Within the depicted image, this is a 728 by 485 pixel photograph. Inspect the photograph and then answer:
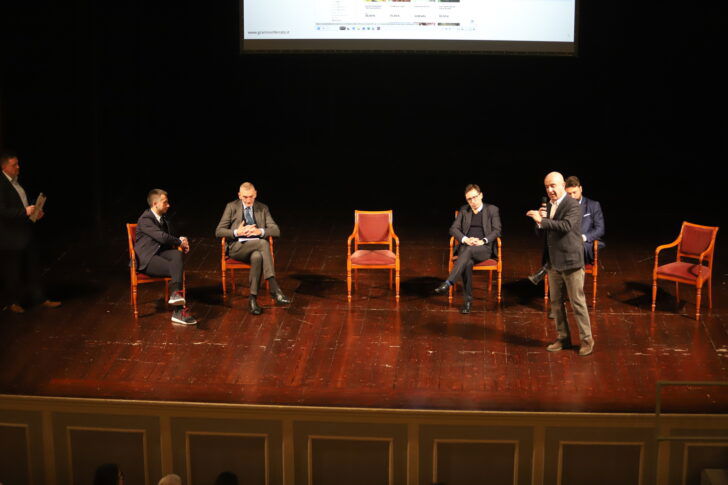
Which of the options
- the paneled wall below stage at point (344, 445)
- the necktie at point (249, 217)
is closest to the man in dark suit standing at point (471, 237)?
the necktie at point (249, 217)

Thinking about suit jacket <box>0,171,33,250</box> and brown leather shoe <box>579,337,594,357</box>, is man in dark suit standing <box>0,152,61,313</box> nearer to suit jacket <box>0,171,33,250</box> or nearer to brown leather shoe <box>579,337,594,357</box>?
suit jacket <box>0,171,33,250</box>

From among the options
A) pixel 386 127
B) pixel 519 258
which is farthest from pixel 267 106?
pixel 519 258

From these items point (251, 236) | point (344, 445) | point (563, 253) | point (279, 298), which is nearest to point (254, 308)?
point (279, 298)

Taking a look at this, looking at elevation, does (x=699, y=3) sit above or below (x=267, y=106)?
above

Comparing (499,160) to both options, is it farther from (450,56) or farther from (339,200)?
(339,200)

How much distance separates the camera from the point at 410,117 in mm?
11352

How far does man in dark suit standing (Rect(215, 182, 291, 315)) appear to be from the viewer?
23.7 ft

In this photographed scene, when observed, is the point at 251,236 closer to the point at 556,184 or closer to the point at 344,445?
the point at 556,184

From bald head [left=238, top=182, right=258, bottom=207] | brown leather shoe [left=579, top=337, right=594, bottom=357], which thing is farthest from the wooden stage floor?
bald head [left=238, top=182, right=258, bottom=207]

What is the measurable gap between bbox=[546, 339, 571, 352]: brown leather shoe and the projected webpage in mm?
4178

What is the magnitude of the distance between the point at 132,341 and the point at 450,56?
574 centimetres

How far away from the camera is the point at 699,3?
1063cm

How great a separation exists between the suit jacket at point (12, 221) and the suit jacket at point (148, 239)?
82 centimetres

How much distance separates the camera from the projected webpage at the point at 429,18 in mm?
9672
